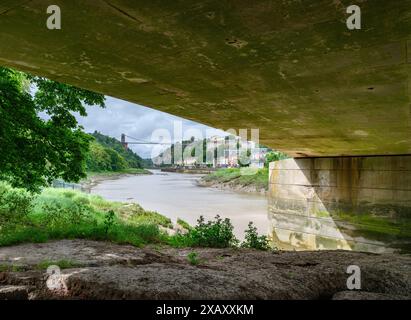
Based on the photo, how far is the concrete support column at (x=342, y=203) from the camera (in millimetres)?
11039

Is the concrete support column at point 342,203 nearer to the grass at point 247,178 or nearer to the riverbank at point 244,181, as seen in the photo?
the riverbank at point 244,181

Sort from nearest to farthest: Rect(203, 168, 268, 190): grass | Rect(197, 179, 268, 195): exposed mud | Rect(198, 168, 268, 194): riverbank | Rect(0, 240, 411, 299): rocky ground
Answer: Rect(0, 240, 411, 299): rocky ground < Rect(197, 179, 268, 195): exposed mud < Rect(198, 168, 268, 194): riverbank < Rect(203, 168, 268, 190): grass

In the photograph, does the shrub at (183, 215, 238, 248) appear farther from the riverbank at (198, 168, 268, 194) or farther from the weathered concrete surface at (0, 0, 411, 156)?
the riverbank at (198, 168, 268, 194)

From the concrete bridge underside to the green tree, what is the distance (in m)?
3.26

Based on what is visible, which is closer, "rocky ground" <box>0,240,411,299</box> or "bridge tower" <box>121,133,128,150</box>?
"rocky ground" <box>0,240,411,299</box>

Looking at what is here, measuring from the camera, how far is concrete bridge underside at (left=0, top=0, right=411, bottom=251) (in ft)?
9.32

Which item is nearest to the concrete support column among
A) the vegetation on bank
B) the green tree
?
the vegetation on bank

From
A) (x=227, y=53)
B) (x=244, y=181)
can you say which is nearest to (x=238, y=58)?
(x=227, y=53)

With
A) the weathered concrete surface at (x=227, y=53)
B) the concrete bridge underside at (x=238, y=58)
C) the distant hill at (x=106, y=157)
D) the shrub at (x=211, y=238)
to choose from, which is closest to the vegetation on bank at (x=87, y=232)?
the shrub at (x=211, y=238)

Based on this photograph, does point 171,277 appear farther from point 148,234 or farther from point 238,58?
point 148,234

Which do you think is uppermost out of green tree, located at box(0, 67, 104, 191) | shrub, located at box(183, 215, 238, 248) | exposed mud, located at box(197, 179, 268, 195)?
green tree, located at box(0, 67, 104, 191)

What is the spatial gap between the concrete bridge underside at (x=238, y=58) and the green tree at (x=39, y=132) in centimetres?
326

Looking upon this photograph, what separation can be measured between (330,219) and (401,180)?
303cm

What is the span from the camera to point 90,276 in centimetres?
431
